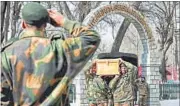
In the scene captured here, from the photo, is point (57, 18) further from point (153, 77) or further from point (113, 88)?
point (153, 77)

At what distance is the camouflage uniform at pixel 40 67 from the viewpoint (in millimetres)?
2666

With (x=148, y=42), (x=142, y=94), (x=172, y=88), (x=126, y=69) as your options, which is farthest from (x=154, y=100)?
(x=172, y=88)

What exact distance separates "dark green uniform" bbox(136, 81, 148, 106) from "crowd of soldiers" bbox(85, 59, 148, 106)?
1884 mm

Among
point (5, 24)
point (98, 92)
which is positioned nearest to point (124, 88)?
point (98, 92)

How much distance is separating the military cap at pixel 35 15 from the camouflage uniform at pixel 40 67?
10 cm

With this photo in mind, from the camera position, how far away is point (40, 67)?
8.75 ft

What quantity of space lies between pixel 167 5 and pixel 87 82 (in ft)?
80.9

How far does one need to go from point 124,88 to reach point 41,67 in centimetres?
956

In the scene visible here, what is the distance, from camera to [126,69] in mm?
12930

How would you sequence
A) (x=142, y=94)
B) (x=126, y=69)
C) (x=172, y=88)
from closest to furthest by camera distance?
1. (x=126, y=69)
2. (x=142, y=94)
3. (x=172, y=88)

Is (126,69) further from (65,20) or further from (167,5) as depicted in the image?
(167,5)

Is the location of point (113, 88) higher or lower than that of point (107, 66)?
lower

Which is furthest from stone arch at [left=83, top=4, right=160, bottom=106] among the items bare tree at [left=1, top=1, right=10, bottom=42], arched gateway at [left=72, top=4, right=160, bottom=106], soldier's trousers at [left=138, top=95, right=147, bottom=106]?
bare tree at [left=1, top=1, right=10, bottom=42]

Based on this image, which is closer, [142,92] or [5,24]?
[142,92]
